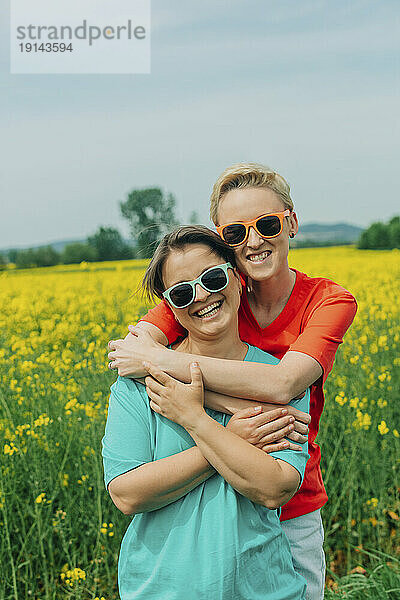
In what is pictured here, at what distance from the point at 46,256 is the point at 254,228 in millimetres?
26980

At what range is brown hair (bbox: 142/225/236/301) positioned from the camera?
1.63 meters

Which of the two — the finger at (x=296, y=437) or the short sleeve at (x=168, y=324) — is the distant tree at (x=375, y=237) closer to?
the short sleeve at (x=168, y=324)

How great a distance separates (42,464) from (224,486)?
181cm

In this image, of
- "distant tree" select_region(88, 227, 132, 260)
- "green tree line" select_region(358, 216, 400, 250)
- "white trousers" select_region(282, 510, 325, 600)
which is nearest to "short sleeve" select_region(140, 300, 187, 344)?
"white trousers" select_region(282, 510, 325, 600)

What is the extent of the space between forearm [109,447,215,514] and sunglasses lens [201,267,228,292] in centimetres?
40

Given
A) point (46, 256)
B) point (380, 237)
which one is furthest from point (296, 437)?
point (380, 237)

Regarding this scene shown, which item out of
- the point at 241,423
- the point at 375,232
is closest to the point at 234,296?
the point at 241,423

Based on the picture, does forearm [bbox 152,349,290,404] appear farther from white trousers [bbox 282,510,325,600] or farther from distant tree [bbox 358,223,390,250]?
distant tree [bbox 358,223,390,250]

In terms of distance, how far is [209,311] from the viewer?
5.32 ft

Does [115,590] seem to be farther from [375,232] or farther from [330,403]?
[375,232]

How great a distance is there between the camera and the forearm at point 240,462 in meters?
1.46

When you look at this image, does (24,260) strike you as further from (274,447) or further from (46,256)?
(274,447)

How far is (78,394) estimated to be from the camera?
3762 millimetres

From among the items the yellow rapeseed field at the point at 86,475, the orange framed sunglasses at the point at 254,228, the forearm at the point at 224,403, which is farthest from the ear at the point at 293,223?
the yellow rapeseed field at the point at 86,475
